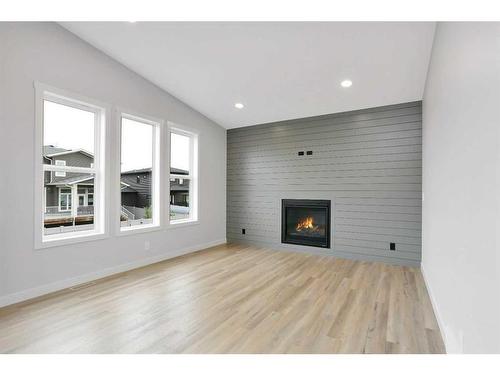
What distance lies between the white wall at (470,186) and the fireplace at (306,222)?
102 inches

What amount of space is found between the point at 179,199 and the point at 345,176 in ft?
9.99

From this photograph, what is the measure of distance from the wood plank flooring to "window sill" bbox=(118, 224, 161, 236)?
0.64 m

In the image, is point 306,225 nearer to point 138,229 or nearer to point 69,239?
point 138,229

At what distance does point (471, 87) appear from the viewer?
1.35 metres

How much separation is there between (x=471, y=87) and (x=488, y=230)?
0.76 metres

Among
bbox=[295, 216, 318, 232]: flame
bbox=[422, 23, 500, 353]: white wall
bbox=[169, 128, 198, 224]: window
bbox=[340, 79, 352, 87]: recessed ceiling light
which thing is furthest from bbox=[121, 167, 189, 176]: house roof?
bbox=[422, 23, 500, 353]: white wall

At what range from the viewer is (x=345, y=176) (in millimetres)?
4570

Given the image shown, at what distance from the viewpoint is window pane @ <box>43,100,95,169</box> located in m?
3.11

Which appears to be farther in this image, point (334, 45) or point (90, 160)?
point (90, 160)

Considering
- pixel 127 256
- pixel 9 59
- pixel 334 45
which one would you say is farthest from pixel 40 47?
pixel 334 45

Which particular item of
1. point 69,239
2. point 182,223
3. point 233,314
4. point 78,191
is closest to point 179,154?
point 182,223

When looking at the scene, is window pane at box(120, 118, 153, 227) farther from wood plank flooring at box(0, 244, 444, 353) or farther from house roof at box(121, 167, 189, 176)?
wood plank flooring at box(0, 244, 444, 353)
